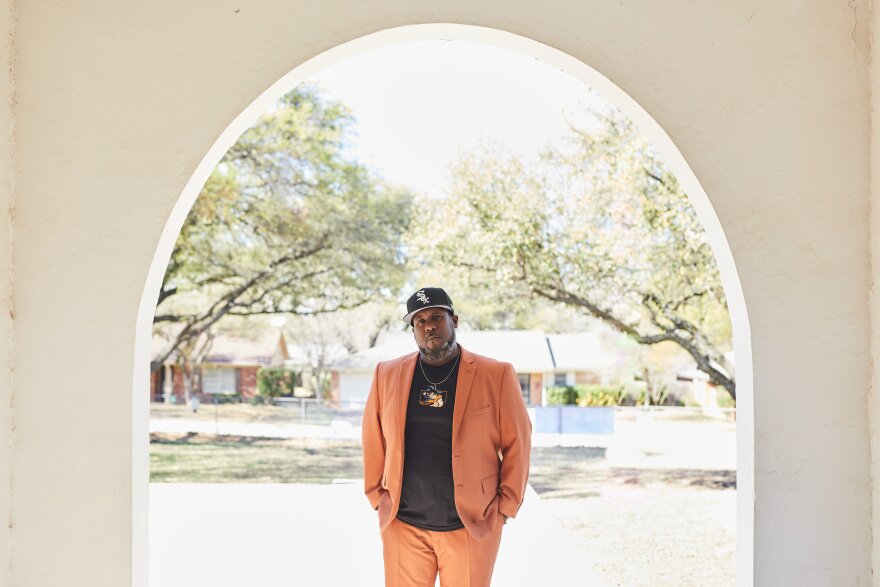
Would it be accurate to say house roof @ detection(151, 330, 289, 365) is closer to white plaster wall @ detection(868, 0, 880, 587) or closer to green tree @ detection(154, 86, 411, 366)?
green tree @ detection(154, 86, 411, 366)

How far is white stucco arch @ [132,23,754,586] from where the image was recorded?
2.68 metres

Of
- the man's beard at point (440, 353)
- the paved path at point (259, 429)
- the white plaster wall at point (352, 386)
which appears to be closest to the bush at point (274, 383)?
the paved path at point (259, 429)

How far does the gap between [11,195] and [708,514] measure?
11.2m

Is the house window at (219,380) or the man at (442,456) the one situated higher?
the man at (442,456)

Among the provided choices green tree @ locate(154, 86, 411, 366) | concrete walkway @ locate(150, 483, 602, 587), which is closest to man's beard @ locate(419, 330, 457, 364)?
concrete walkway @ locate(150, 483, 602, 587)

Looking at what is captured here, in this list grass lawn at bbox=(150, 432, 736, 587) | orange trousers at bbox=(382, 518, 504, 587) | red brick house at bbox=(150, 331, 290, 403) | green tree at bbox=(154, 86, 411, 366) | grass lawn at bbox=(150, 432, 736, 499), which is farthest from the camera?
red brick house at bbox=(150, 331, 290, 403)

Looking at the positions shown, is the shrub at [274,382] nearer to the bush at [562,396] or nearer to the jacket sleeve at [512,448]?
the bush at [562,396]

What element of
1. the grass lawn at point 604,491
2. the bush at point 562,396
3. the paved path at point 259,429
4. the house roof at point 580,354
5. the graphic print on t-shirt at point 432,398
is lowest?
the grass lawn at point 604,491


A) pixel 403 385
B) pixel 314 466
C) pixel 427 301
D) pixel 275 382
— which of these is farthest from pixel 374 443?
pixel 275 382

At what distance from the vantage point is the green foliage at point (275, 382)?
18406 mm

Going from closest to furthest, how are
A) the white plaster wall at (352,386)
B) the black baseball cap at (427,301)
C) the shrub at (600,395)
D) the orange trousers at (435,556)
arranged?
the orange trousers at (435,556)
the black baseball cap at (427,301)
the shrub at (600,395)
the white plaster wall at (352,386)

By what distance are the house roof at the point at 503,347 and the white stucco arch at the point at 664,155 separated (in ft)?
42.2

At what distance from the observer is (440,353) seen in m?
2.91

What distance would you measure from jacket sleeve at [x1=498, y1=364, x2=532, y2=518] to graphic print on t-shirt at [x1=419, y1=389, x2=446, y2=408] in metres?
0.20
